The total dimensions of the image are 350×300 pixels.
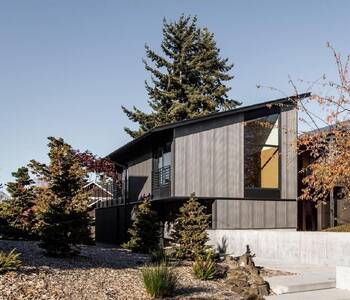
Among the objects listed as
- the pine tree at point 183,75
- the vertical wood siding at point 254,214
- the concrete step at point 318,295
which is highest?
the pine tree at point 183,75

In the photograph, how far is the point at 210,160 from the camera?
22.2 meters

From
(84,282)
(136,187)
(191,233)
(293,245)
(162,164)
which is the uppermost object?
(162,164)

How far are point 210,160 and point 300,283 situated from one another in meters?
10.6

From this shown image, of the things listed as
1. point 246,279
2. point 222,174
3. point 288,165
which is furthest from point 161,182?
point 246,279

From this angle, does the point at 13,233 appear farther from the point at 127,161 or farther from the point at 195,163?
the point at 127,161

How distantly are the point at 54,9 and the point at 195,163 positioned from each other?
29.1 ft

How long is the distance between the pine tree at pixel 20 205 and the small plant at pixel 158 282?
1131 centimetres

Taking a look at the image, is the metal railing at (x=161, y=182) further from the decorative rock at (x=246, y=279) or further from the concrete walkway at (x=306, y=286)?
the decorative rock at (x=246, y=279)

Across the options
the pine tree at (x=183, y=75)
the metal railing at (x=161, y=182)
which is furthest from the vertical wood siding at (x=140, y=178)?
the pine tree at (x=183, y=75)

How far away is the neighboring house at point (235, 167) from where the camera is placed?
2189 cm

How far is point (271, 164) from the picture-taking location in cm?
2348

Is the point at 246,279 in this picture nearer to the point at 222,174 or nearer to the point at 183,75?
the point at 222,174

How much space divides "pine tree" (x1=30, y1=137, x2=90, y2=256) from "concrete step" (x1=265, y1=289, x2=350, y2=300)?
5070 millimetres

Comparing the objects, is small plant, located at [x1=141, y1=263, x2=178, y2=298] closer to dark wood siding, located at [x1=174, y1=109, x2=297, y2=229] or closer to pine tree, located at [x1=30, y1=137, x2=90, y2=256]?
pine tree, located at [x1=30, y1=137, x2=90, y2=256]
